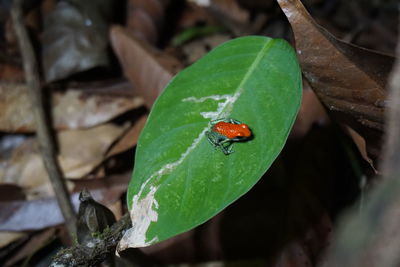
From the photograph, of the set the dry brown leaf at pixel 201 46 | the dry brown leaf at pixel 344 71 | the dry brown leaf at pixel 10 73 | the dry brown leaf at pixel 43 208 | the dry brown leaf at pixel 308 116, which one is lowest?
the dry brown leaf at pixel 43 208

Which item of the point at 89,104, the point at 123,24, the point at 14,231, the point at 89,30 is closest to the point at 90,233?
the point at 14,231

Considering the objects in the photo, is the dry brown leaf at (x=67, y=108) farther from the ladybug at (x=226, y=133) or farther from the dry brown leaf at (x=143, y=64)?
the ladybug at (x=226, y=133)

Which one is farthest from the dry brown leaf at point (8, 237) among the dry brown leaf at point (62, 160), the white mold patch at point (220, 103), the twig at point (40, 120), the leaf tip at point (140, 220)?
the white mold patch at point (220, 103)

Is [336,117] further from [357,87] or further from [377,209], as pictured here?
[377,209]

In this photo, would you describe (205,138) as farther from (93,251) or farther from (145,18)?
(145,18)

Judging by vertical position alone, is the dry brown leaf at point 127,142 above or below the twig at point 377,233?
below

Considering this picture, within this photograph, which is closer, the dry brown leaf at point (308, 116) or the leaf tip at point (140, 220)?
the leaf tip at point (140, 220)

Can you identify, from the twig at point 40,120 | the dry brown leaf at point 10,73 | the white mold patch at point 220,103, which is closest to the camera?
the white mold patch at point 220,103

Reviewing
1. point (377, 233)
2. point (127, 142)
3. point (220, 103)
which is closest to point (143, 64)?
point (127, 142)
